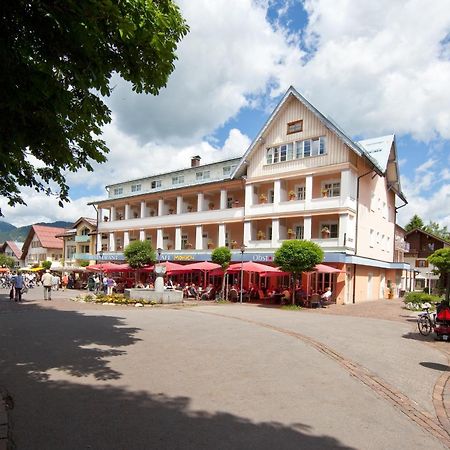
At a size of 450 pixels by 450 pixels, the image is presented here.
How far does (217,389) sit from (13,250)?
8540 centimetres

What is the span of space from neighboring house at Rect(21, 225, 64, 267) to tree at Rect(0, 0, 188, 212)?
62.0 meters

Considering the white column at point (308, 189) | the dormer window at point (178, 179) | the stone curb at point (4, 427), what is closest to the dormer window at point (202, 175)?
the dormer window at point (178, 179)

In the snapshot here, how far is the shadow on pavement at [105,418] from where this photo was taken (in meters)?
4.57

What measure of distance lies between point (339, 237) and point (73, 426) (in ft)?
79.1

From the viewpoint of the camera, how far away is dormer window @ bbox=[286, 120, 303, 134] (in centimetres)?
3001

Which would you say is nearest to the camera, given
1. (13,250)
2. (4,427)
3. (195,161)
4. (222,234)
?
(4,427)

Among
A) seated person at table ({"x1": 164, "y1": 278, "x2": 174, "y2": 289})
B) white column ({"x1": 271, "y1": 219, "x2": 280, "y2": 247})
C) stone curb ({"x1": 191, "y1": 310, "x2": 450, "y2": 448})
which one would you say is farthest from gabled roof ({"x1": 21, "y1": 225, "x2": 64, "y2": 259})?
stone curb ({"x1": 191, "y1": 310, "x2": 450, "y2": 448})

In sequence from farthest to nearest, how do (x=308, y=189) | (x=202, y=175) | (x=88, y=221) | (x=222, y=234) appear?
(x=88, y=221)
(x=202, y=175)
(x=222, y=234)
(x=308, y=189)

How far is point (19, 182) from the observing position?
8609 mm

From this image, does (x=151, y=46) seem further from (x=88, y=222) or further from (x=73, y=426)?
(x=88, y=222)

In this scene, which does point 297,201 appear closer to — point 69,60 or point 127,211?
point 127,211

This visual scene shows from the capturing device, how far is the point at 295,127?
30.3m

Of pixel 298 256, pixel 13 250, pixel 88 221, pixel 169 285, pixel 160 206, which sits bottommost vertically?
pixel 169 285

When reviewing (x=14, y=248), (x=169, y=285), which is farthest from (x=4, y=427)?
(x=14, y=248)
